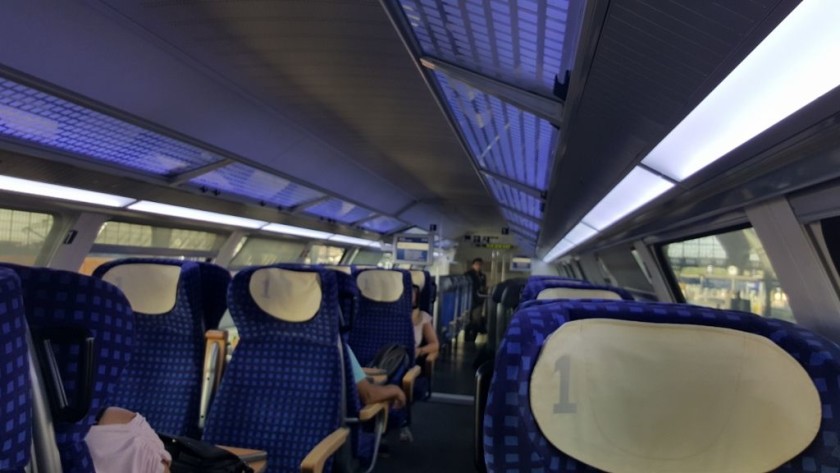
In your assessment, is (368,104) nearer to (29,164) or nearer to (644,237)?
(29,164)

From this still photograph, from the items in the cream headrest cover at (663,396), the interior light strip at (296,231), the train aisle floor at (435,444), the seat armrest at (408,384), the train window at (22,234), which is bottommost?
the train aisle floor at (435,444)

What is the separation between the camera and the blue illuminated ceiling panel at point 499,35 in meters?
2.62

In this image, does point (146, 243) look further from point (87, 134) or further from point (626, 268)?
point (626, 268)

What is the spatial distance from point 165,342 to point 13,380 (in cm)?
312

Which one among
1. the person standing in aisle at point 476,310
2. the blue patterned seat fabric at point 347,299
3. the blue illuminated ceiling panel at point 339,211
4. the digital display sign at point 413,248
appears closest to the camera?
the blue patterned seat fabric at point 347,299

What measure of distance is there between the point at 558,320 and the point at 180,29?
9.30 ft

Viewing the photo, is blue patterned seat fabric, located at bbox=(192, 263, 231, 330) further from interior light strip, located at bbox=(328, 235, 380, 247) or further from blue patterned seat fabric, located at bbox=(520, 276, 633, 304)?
interior light strip, located at bbox=(328, 235, 380, 247)

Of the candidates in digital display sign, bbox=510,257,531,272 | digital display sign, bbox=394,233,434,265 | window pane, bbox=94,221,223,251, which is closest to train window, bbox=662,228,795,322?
digital display sign, bbox=394,233,434,265

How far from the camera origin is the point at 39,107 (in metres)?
3.57

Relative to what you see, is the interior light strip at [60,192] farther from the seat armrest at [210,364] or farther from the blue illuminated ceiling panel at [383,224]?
the blue illuminated ceiling panel at [383,224]

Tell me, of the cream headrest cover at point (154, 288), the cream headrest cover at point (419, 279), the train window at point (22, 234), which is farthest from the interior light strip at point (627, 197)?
the train window at point (22, 234)

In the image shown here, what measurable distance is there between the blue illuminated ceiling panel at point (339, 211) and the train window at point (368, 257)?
5870mm

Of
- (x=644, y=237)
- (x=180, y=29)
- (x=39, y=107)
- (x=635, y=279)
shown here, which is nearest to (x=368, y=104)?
(x=180, y=29)

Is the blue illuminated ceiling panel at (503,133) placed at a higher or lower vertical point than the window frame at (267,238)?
higher
